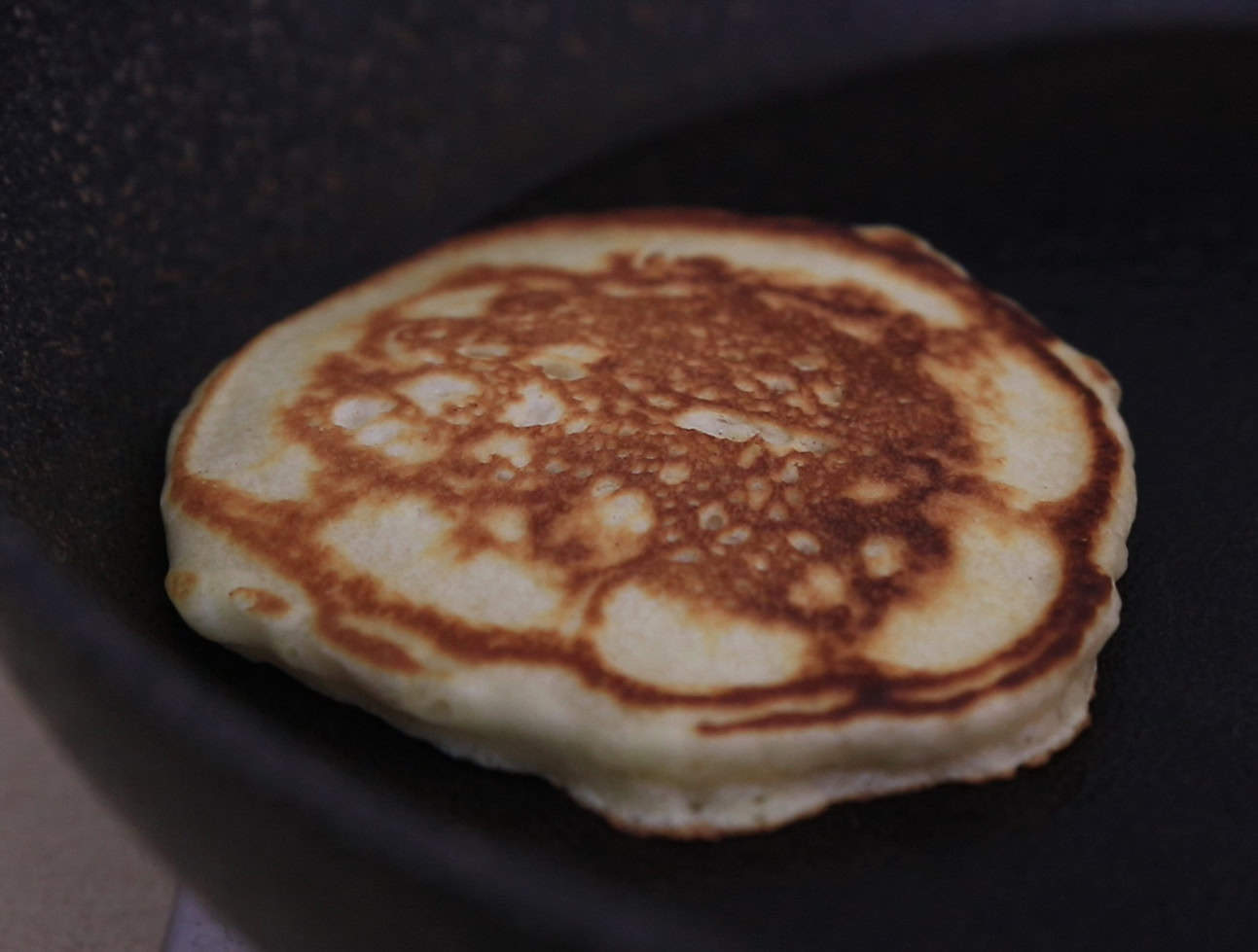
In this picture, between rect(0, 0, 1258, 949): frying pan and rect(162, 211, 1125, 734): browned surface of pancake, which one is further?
rect(162, 211, 1125, 734): browned surface of pancake

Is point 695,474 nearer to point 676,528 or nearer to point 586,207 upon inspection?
point 676,528

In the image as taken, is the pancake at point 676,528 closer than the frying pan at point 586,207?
No

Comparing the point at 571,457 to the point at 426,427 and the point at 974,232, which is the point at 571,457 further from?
the point at 974,232

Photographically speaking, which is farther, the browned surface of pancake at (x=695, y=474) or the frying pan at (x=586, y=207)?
the browned surface of pancake at (x=695, y=474)

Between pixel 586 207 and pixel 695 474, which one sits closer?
pixel 695 474

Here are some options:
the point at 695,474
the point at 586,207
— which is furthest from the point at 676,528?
the point at 586,207
